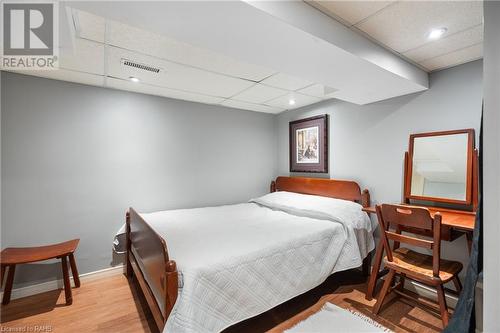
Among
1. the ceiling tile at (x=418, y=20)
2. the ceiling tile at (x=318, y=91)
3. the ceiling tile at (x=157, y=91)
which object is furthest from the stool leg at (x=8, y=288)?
the ceiling tile at (x=418, y=20)

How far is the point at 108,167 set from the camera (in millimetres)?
2840

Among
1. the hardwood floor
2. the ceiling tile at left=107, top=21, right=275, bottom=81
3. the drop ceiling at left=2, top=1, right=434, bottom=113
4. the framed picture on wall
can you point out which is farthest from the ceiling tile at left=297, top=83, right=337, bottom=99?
the hardwood floor

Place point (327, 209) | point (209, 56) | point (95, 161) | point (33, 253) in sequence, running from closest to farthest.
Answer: point (209, 56) → point (33, 253) → point (327, 209) → point (95, 161)

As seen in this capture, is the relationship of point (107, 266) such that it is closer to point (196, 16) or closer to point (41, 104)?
point (41, 104)

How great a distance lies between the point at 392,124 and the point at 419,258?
1420mm

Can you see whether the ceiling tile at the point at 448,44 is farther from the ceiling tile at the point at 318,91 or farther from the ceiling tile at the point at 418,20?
the ceiling tile at the point at 318,91

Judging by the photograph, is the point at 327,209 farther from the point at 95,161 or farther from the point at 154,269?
the point at 95,161

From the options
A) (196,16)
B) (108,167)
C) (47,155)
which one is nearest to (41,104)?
(47,155)

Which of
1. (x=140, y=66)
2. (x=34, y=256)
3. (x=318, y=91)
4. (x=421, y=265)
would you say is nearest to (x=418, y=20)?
(x=318, y=91)

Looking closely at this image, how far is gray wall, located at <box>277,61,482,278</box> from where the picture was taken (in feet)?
7.06

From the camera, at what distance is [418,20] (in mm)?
1555

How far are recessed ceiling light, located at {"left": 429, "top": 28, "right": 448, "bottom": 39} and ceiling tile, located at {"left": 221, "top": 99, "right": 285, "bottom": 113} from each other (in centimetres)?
225

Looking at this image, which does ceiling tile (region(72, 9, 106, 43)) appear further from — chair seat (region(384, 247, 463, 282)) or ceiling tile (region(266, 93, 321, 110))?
chair seat (region(384, 247, 463, 282))

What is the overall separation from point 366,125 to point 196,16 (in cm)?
240
